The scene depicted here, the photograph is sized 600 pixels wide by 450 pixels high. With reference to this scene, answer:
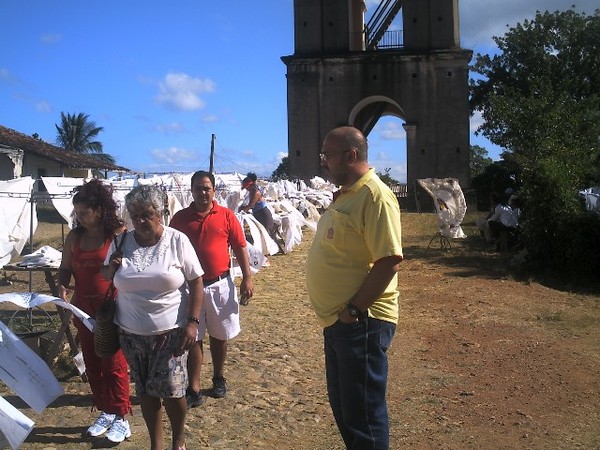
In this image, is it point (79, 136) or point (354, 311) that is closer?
point (354, 311)

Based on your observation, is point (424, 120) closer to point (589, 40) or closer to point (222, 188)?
point (589, 40)

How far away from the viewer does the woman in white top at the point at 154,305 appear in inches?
144

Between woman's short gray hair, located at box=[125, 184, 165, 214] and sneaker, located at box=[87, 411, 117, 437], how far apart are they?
155 cm

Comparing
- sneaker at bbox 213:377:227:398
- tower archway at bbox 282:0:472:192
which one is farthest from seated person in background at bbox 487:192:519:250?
tower archway at bbox 282:0:472:192

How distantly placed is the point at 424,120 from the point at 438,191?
16642 millimetres

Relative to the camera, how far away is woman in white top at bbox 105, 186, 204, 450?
3652 millimetres

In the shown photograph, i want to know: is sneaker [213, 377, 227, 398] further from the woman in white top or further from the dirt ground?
the woman in white top

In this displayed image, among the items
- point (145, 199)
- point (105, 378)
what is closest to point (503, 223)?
point (105, 378)

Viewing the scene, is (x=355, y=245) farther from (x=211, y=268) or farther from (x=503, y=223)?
(x=503, y=223)

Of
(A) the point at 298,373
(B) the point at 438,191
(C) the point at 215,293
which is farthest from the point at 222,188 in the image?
(C) the point at 215,293

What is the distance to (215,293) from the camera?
4820 mm

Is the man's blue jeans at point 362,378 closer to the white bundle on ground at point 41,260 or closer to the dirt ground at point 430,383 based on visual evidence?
the dirt ground at point 430,383

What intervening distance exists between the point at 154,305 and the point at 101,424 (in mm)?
1198

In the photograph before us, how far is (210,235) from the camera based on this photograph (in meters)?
4.89
